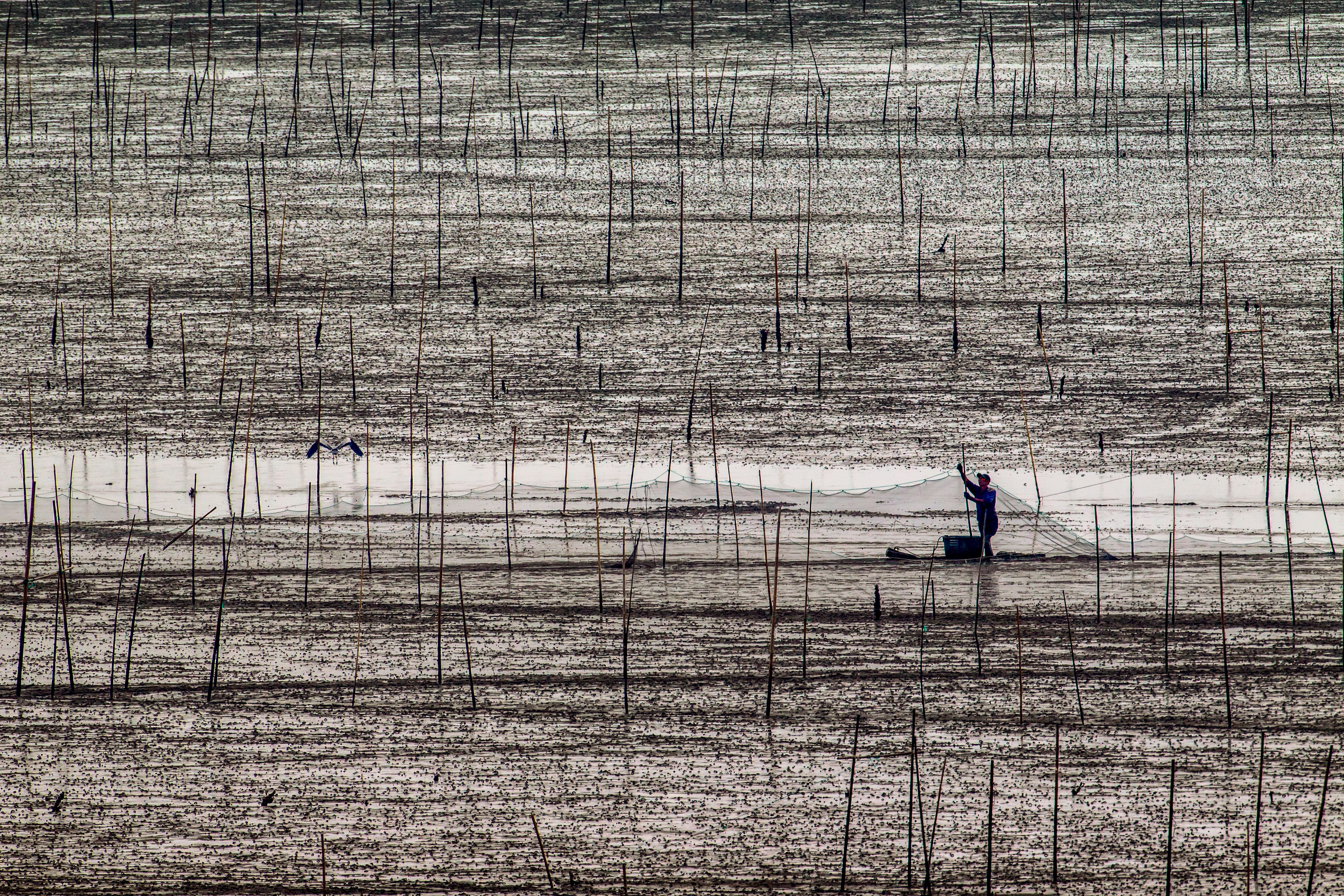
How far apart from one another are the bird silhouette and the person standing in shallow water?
3.44 metres

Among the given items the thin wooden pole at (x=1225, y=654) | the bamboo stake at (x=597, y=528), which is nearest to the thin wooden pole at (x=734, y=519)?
the bamboo stake at (x=597, y=528)

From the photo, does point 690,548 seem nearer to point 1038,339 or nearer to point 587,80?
point 1038,339

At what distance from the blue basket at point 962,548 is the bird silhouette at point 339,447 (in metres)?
3.45

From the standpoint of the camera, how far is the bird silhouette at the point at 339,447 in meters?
10.3

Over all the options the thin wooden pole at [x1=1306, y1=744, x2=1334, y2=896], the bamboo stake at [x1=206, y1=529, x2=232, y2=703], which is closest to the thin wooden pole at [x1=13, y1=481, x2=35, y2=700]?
the bamboo stake at [x1=206, y1=529, x2=232, y2=703]

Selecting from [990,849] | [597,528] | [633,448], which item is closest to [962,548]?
[597,528]

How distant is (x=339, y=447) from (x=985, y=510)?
3.79 metres

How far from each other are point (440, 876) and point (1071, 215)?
886cm

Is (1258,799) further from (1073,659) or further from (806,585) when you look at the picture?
(806,585)

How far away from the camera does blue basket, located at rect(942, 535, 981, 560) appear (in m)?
8.96

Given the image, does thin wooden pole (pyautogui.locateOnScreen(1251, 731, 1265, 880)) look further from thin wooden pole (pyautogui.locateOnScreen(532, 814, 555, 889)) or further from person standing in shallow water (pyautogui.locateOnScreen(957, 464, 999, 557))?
thin wooden pole (pyautogui.locateOnScreen(532, 814, 555, 889))

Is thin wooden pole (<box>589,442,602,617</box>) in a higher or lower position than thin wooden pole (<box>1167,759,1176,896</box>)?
higher

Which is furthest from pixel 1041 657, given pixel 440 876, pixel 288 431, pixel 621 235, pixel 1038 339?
pixel 621 235

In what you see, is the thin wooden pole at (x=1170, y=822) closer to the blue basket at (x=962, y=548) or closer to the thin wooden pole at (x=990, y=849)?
the thin wooden pole at (x=990, y=849)
